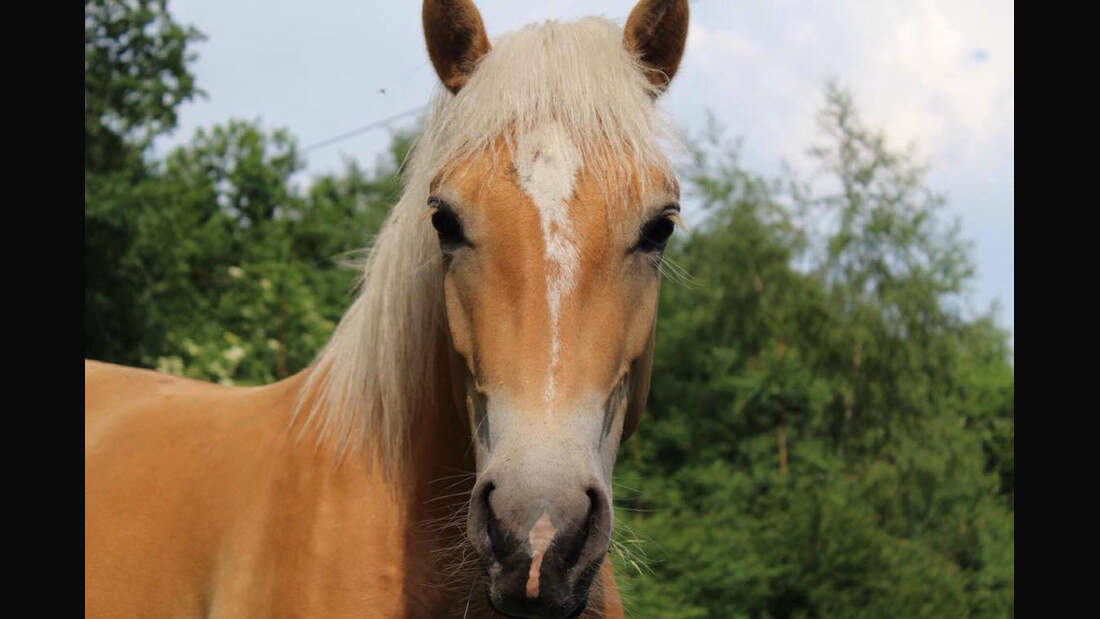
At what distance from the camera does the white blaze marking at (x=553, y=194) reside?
199cm

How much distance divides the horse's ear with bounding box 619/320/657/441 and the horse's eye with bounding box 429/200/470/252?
0.49m

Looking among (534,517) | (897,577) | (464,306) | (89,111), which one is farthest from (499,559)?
(89,111)

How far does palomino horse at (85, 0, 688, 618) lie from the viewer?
1.88 meters

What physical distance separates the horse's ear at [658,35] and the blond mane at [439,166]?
5 cm

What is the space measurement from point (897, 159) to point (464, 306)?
13.4 meters

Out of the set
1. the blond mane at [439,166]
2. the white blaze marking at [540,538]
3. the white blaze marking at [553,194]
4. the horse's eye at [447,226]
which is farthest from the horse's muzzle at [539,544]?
the blond mane at [439,166]

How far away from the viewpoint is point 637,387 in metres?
2.29

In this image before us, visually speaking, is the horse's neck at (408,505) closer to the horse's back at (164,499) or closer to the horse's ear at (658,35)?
the horse's back at (164,499)

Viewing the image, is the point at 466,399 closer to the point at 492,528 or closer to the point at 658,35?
the point at 492,528

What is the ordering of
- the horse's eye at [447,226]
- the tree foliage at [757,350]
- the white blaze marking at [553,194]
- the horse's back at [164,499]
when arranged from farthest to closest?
the tree foliage at [757,350] < the horse's back at [164,499] < the horse's eye at [447,226] < the white blaze marking at [553,194]

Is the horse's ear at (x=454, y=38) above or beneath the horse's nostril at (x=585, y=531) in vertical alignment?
above

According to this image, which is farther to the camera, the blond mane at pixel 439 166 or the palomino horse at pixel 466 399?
the blond mane at pixel 439 166

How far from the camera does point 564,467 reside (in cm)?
181

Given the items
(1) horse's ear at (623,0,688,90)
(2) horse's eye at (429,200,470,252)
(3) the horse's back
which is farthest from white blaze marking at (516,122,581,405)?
(3) the horse's back
